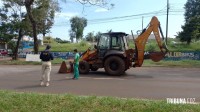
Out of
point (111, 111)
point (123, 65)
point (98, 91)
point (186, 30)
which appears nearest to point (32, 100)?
point (111, 111)

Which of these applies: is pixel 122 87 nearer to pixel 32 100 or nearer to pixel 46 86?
pixel 46 86

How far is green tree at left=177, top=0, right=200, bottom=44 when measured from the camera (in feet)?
246

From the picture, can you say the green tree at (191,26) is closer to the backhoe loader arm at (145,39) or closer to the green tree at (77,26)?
the green tree at (77,26)

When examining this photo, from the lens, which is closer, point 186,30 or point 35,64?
point 35,64

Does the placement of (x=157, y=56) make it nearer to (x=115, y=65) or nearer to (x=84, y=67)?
(x=115, y=65)

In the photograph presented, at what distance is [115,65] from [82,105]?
34.3 feet

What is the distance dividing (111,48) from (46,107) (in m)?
11.2

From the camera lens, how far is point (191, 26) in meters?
76.8

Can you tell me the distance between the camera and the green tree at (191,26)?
75125 mm

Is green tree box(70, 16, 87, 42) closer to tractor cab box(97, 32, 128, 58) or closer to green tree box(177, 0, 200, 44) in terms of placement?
green tree box(177, 0, 200, 44)

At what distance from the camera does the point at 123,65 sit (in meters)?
18.4

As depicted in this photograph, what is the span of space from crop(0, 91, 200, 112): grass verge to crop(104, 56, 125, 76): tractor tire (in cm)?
954

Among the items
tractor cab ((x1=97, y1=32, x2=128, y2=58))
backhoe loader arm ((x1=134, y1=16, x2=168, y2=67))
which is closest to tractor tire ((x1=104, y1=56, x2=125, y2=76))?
tractor cab ((x1=97, y1=32, x2=128, y2=58))

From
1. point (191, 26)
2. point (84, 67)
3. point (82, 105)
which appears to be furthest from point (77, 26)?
point (82, 105)
